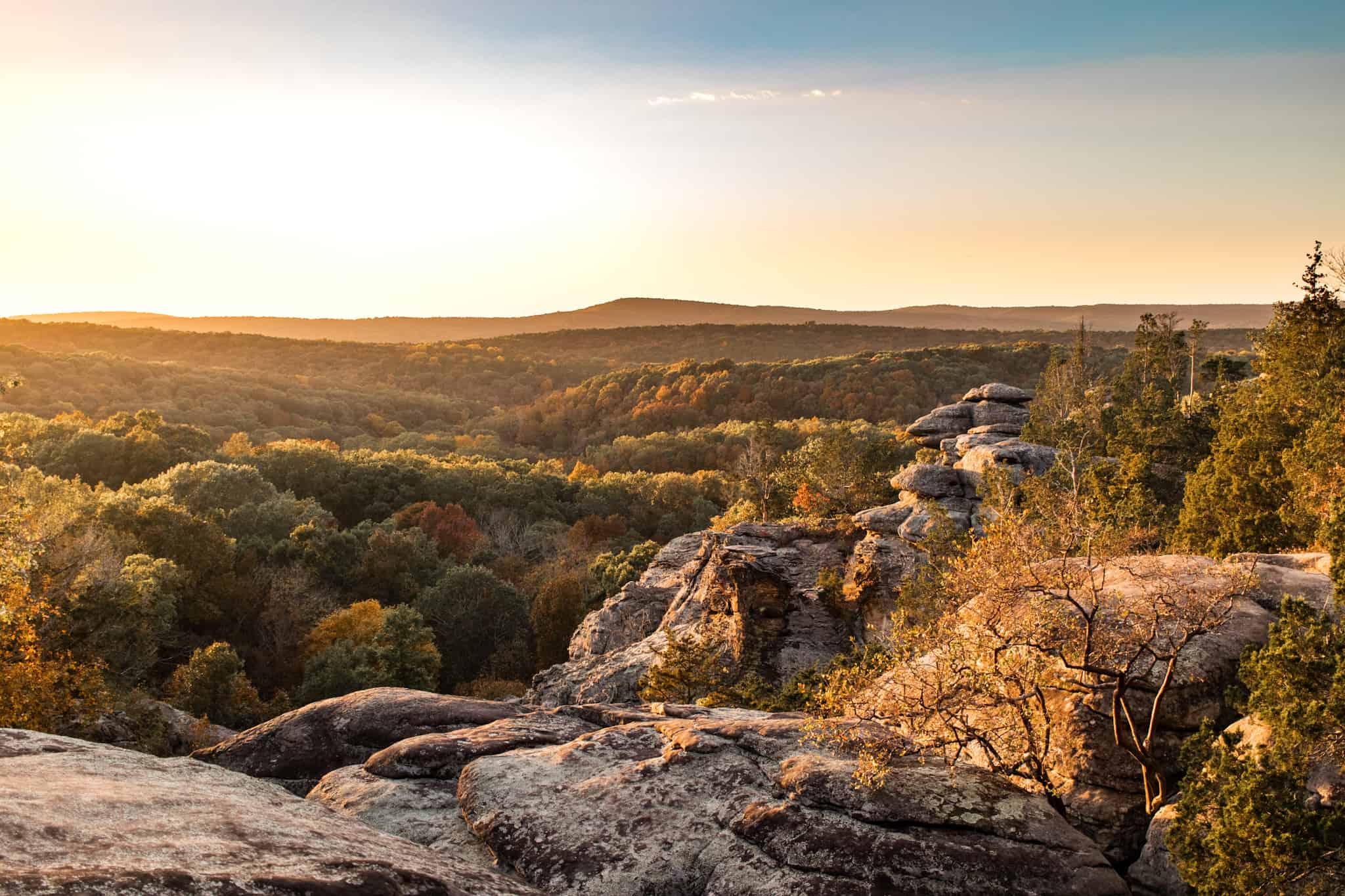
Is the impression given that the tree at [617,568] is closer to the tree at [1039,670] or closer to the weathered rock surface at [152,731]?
the weathered rock surface at [152,731]

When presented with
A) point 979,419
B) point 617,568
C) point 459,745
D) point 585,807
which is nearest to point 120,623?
point 617,568

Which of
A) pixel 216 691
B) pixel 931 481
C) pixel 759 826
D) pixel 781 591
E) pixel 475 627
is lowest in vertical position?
pixel 475 627

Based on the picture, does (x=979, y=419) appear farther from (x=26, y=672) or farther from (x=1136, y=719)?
(x=26, y=672)

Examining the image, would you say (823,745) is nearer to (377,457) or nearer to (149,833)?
(149,833)

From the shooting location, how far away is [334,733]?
1281cm

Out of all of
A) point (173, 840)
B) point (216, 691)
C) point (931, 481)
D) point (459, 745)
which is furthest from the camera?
point (931, 481)

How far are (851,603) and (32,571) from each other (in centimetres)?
2650

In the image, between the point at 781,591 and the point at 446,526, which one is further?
the point at 446,526

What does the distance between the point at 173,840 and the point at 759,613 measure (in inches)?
900

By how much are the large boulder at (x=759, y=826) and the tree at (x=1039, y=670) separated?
2.02 ft

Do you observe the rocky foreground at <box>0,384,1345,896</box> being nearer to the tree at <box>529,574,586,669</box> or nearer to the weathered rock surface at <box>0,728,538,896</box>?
the weathered rock surface at <box>0,728,538,896</box>

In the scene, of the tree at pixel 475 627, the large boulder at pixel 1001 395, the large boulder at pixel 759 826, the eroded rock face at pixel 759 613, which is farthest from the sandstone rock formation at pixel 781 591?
the large boulder at pixel 759 826

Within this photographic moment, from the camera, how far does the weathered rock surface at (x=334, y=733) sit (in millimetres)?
12211

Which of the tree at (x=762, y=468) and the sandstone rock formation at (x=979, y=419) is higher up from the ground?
the sandstone rock formation at (x=979, y=419)
